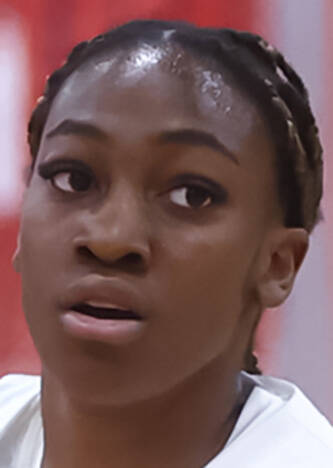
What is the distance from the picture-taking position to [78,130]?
76 centimetres

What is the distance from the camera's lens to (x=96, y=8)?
1.23 metres

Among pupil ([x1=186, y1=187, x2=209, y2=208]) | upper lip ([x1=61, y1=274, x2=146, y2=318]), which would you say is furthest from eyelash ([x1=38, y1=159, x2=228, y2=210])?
upper lip ([x1=61, y1=274, x2=146, y2=318])

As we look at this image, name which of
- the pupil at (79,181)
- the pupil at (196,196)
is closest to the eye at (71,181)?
the pupil at (79,181)

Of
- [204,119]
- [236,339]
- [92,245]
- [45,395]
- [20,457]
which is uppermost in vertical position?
[204,119]

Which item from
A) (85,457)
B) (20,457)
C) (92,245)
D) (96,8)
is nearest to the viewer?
(92,245)

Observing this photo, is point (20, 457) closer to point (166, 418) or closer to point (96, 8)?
point (166, 418)

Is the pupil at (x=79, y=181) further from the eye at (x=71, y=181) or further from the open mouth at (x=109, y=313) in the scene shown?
the open mouth at (x=109, y=313)

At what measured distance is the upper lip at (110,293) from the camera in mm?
699

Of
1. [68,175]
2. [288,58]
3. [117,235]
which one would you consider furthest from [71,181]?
[288,58]

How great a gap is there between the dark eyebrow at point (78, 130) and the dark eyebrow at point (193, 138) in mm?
61

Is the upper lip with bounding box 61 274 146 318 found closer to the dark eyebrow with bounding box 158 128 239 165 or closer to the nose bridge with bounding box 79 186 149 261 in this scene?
the nose bridge with bounding box 79 186 149 261

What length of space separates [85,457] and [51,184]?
0.97ft

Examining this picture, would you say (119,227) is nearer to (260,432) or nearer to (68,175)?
(68,175)

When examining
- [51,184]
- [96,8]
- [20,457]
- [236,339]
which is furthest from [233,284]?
[96,8]
